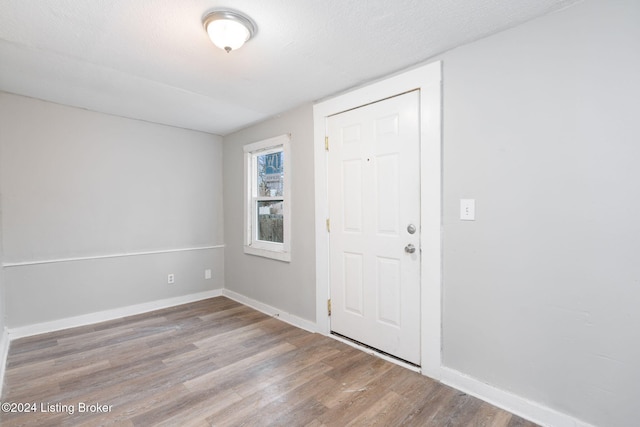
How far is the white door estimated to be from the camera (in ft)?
7.28

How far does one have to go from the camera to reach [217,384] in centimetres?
206

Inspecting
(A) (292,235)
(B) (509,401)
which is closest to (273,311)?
(A) (292,235)

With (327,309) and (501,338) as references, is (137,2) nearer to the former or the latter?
(327,309)

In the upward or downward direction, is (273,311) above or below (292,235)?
below

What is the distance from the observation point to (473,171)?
1.92 meters

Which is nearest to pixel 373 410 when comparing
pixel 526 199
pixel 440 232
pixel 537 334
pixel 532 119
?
pixel 537 334

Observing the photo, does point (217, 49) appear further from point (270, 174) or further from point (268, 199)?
point (268, 199)

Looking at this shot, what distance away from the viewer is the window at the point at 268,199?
3.29m

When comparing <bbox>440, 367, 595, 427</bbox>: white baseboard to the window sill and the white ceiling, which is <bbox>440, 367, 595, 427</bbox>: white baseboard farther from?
the white ceiling

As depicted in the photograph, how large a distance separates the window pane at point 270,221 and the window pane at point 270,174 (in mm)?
126

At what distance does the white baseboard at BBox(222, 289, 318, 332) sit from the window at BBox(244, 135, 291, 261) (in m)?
0.62

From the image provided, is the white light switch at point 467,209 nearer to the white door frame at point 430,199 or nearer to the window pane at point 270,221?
Result: the white door frame at point 430,199

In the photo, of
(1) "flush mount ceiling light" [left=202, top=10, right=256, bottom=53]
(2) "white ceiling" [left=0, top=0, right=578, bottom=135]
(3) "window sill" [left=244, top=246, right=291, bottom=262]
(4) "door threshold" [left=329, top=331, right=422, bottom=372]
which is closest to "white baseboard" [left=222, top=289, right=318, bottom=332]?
(4) "door threshold" [left=329, top=331, right=422, bottom=372]

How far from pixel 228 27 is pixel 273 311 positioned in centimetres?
286
